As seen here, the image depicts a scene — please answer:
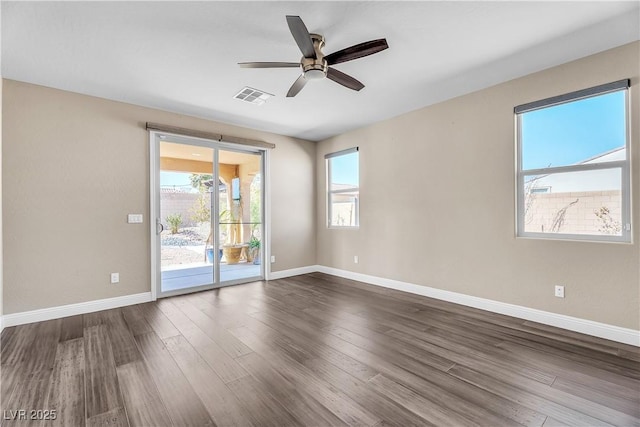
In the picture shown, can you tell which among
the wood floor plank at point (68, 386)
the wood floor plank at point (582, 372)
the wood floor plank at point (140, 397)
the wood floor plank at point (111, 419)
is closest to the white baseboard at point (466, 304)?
the wood floor plank at point (582, 372)

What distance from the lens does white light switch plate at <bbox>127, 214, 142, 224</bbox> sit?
3.83 m

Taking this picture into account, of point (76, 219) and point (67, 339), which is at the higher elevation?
point (76, 219)

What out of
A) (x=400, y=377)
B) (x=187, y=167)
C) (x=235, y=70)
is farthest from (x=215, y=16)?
(x=400, y=377)

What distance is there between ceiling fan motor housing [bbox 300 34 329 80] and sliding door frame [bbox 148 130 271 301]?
2650mm

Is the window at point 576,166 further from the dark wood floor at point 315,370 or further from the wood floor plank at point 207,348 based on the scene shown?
the wood floor plank at point 207,348

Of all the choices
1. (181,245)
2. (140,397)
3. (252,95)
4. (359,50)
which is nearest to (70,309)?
(181,245)

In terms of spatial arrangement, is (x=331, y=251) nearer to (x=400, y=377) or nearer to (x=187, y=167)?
(x=187, y=167)

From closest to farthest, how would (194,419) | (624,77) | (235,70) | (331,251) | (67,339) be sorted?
(194,419) → (624,77) → (67,339) → (235,70) → (331,251)

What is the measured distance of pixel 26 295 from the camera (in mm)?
3170

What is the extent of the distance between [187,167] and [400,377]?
13.1 ft

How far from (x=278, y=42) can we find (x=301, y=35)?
56 centimetres

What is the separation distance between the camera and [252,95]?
3.62m

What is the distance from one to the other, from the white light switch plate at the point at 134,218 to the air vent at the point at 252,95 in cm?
207

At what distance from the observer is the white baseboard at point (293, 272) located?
5.27 m
